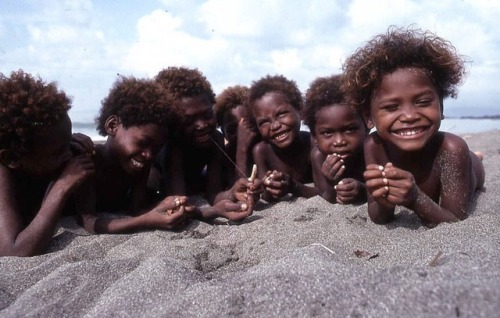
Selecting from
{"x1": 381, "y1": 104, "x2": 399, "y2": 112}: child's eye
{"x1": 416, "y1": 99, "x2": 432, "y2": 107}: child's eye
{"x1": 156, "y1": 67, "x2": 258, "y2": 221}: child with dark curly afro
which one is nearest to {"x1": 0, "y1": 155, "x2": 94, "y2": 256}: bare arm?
{"x1": 156, "y1": 67, "x2": 258, "y2": 221}: child with dark curly afro

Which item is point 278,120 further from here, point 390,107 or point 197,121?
point 390,107

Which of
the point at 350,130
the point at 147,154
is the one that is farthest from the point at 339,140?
the point at 147,154

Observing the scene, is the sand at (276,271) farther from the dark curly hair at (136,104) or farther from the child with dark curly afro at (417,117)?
the dark curly hair at (136,104)

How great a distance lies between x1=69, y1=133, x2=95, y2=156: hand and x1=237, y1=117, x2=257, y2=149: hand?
1.71m

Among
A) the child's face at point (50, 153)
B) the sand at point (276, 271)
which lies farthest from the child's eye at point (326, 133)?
the child's face at point (50, 153)

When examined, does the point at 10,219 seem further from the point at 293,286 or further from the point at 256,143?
the point at 256,143

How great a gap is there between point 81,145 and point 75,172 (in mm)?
357

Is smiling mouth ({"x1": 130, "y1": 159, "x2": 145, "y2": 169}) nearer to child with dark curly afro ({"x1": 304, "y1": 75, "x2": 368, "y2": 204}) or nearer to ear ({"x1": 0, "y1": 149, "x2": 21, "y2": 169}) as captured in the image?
ear ({"x1": 0, "y1": 149, "x2": 21, "y2": 169})

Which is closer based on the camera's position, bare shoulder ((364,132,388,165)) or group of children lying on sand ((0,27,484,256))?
group of children lying on sand ((0,27,484,256))

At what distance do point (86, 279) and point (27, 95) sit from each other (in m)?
1.61

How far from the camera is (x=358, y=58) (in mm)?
3207

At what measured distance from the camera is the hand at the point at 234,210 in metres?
3.36

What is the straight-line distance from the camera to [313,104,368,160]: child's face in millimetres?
3850

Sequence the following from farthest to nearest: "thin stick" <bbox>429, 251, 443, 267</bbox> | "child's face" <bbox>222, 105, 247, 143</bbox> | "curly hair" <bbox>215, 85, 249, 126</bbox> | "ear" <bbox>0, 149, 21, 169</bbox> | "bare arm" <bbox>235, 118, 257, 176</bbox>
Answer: "curly hair" <bbox>215, 85, 249, 126</bbox> < "child's face" <bbox>222, 105, 247, 143</bbox> < "bare arm" <bbox>235, 118, 257, 176</bbox> < "ear" <bbox>0, 149, 21, 169</bbox> < "thin stick" <bbox>429, 251, 443, 267</bbox>
